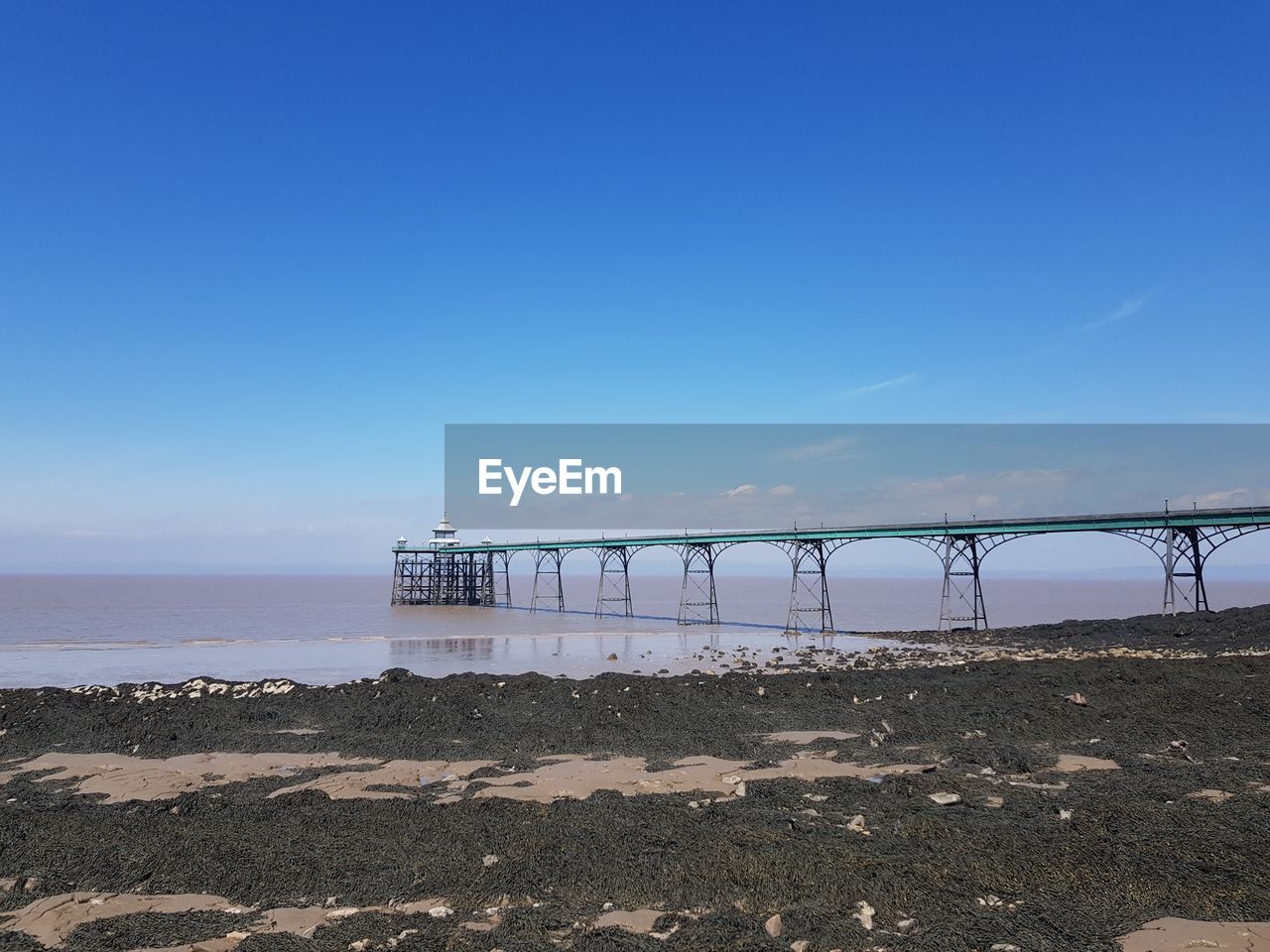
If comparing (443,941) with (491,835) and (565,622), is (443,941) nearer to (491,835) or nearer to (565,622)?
(491,835)

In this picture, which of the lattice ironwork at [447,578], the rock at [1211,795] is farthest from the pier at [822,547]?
the rock at [1211,795]

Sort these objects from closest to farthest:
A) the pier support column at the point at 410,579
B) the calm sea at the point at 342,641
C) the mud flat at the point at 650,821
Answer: the mud flat at the point at 650,821 → the calm sea at the point at 342,641 → the pier support column at the point at 410,579

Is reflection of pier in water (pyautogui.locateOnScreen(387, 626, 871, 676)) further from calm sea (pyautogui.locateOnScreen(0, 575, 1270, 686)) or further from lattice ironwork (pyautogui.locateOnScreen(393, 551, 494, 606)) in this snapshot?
lattice ironwork (pyautogui.locateOnScreen(393, 551, 494, 606))

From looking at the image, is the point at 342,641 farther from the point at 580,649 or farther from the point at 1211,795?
the point at 1211,795

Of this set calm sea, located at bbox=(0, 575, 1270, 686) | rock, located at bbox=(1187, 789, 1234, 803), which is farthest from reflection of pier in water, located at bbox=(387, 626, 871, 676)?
rock, located at bbox=(1187, 789, 1234, 803)

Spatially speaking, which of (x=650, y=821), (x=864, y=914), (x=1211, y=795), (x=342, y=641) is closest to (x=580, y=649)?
(x=342, y=641)

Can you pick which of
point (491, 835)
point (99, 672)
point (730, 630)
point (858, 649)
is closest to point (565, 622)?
point (730, 630)

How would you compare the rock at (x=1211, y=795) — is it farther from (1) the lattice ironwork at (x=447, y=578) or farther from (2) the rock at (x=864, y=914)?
(1) the lattice ironwork at (x=447, y=578)
